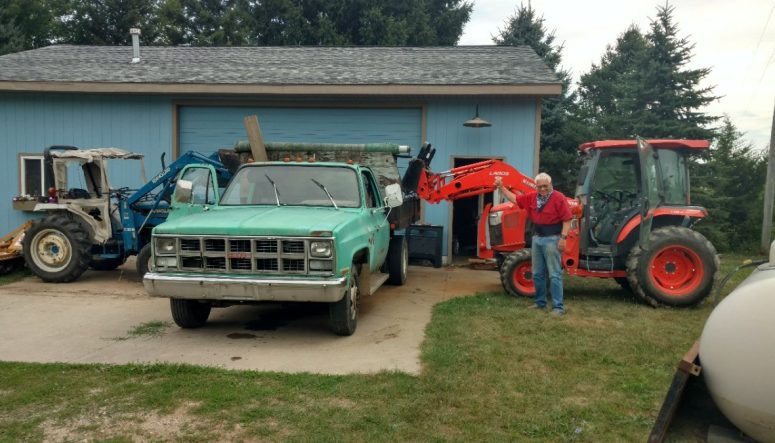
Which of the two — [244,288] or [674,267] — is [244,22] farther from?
[244,288]

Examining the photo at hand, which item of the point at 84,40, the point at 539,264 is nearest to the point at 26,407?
the point at 539,264

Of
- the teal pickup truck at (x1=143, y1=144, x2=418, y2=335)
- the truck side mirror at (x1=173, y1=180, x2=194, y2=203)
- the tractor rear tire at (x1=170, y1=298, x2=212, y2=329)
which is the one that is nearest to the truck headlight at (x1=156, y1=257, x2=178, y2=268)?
the teal pickup truck at (x1=143, y1=144, x2=418, y2=335)

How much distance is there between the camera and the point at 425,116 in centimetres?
1242

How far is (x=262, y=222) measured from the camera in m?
6.13

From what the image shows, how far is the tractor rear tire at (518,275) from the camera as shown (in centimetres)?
848

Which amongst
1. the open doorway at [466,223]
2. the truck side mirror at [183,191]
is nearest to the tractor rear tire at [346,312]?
the truck side mirror at [183,191]

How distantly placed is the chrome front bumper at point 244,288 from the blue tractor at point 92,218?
3774mm

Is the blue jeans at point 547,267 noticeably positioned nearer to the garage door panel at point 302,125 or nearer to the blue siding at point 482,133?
the blue siding at point 482,133

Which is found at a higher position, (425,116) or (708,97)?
(708,97)

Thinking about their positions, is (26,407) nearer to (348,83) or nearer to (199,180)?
(199,180)

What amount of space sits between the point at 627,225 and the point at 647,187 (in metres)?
0.60

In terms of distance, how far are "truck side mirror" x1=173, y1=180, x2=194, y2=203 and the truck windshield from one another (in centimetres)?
53

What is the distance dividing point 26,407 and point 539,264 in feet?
18.6

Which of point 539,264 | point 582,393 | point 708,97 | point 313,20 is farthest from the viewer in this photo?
point 313,20
